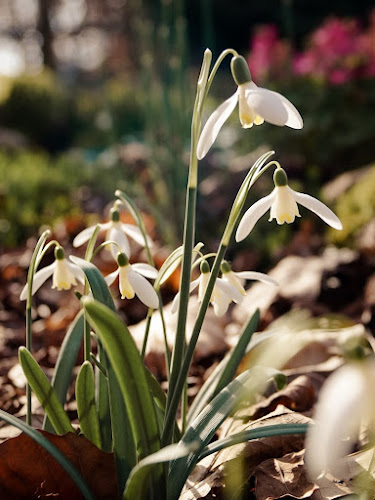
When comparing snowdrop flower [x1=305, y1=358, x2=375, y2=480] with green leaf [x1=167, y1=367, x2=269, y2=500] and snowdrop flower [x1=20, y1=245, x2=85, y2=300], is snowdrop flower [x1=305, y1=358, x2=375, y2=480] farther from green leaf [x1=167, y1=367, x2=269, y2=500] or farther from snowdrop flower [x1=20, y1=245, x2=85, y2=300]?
snowdrop flower [x1=20, y1=245, x2=85, y2=300]

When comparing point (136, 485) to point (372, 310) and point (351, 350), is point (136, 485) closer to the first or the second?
point (351, 350)

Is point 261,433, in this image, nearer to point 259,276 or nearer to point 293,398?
point 259,276

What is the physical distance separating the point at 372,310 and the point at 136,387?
3.91ft

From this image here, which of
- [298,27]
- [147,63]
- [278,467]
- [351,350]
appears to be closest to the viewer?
[351,350]

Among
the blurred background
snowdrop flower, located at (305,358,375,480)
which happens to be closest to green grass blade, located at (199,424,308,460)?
snowdrop flower, located at (305,358,375,480)

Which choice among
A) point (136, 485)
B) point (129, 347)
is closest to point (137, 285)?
point (129, 347)

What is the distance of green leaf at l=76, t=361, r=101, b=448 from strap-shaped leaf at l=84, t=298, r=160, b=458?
147 mm

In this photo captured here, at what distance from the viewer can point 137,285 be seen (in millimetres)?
1032

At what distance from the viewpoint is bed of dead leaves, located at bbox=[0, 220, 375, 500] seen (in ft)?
3.47

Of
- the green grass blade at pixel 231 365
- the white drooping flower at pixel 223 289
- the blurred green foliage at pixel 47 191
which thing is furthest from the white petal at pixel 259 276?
the blurred green foliage at pixel 47 191

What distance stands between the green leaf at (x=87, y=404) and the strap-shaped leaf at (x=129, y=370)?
0.48ft

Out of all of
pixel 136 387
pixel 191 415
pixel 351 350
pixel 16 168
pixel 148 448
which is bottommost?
pixel 16 168

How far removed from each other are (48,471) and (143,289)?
33 centimetres

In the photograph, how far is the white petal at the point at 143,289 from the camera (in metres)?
1.03
